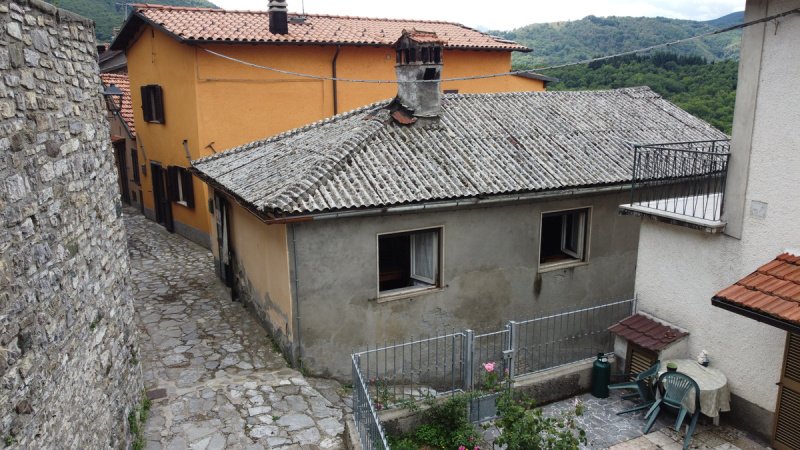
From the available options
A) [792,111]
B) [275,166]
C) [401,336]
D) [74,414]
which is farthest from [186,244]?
[792,111]

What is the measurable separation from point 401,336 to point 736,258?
505cm

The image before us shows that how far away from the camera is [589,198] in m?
11.0

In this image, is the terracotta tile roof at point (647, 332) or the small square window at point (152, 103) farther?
the small square window at point (152, 103)

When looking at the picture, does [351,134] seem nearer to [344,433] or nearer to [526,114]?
[526,114]

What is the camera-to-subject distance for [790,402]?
6707mm

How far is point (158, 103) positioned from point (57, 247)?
45.3 ft

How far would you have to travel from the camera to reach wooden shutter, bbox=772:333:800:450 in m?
6.58

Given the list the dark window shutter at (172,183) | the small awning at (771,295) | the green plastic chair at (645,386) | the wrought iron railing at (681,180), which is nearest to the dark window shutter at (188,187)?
the dark window shutter at (172,183)

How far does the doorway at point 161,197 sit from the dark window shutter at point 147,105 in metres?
1.49

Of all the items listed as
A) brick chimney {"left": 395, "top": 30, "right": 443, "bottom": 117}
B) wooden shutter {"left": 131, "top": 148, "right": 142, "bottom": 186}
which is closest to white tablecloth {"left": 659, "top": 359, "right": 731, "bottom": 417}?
brick chimney {"left": 395, "top": 30, "right": 443, "bottom": 117}

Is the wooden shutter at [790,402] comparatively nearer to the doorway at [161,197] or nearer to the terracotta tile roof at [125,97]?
the doorway at [161,197]

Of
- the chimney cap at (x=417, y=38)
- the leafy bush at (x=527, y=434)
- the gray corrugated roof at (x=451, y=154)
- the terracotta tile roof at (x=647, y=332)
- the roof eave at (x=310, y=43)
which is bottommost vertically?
the leafy bush at (x=527, y=434)

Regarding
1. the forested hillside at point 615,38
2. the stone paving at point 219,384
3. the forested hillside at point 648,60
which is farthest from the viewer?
the forested hillside at point 615,38

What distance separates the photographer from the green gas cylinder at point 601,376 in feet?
27.7
